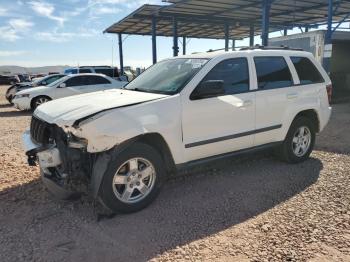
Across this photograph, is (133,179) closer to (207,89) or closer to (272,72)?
(207,89)

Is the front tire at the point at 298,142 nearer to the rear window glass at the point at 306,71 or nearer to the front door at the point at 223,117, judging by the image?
the rear window glass at the point at 306,71

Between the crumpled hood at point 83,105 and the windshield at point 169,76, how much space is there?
22 centimetres

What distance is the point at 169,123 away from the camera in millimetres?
4273

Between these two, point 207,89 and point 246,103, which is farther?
point 246,103

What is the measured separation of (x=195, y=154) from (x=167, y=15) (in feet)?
57.0

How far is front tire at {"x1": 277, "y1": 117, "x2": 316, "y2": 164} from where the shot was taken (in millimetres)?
5852

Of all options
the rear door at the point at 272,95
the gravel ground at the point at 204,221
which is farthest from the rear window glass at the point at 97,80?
the rear door at the point at 272,95

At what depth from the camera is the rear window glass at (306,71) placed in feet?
19.4

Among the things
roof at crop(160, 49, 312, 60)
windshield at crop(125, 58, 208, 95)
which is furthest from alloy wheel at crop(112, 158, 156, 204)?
roof at crop(160, 49, 312, 60)

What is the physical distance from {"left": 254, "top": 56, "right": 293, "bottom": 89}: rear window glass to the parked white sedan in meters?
8.78

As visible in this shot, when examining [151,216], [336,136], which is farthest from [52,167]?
[336,136]

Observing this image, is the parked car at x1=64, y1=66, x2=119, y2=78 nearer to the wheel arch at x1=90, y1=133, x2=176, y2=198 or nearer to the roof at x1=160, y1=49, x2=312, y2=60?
the roof at x1=160, y1=49, x2=312, y2=60

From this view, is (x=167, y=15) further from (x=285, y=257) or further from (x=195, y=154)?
(x=285, y=257)

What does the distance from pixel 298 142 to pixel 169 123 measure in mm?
2758
